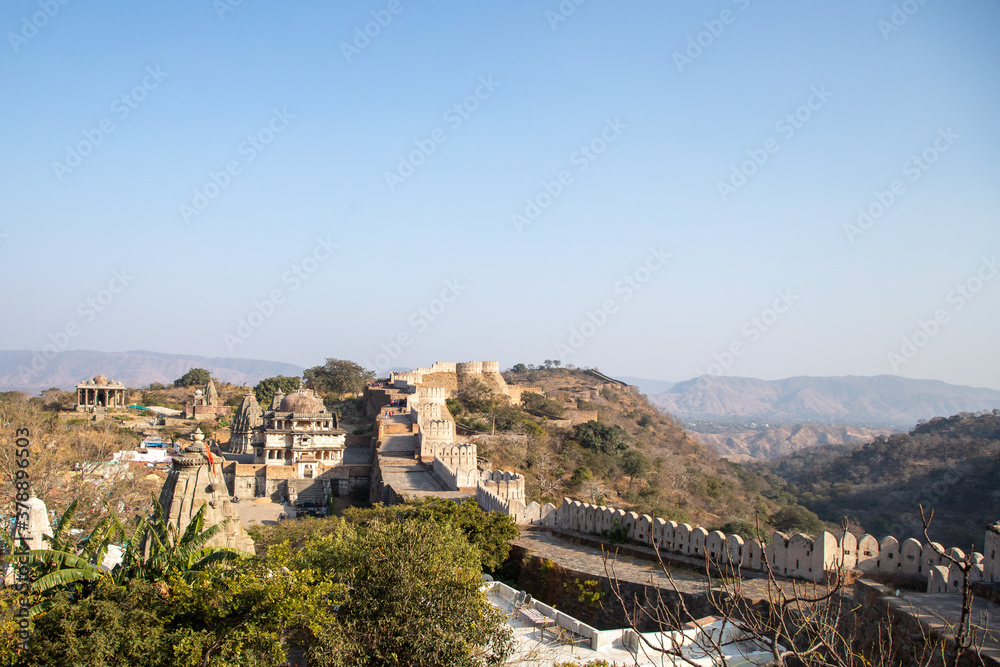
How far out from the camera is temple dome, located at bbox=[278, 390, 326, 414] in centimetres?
3139

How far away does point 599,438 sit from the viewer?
134 feet

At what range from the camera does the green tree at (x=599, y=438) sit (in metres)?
40.2

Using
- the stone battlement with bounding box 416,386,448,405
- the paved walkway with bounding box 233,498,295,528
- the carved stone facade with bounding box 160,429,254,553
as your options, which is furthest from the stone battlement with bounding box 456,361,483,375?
the carved stone facade with bounding box 160,429,254,553

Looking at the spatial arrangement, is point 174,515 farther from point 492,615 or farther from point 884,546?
point 884,546

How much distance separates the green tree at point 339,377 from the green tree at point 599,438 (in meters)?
21.7

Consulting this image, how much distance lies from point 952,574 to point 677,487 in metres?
27.0

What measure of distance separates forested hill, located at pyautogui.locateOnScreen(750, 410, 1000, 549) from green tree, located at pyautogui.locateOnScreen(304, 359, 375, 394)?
33.6m

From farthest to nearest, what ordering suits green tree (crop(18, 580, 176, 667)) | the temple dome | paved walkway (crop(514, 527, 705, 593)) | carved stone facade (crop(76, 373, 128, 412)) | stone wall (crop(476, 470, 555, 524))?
carved stone facade (crop(76, 373, 128, 412)) < the temple dome < stone wall (crop(476, 470, 555, 524)) < paved walkway (crop(514, 527, 705, 593)) < green tree (crop(18, 580, 176, 667))

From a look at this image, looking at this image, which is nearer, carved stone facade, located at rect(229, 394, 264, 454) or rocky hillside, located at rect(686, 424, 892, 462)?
carved stone facade, located at rect(229, 394, 264, 454)

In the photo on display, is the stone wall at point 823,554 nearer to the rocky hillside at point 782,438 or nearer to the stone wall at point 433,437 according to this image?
the stone wall at point 433,437

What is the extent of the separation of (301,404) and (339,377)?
92.5 feet

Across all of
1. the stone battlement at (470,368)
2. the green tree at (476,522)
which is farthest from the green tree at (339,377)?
the green tree at (476,522)

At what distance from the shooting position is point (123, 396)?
51594 millimetres

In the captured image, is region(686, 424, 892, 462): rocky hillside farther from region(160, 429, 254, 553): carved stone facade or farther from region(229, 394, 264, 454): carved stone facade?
region(160, 429, 254, 553): carved stone facade
